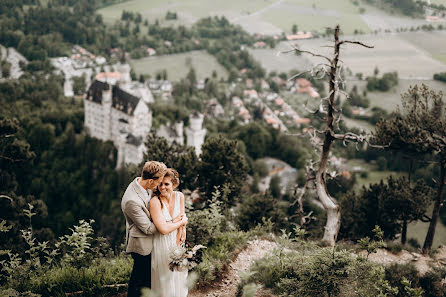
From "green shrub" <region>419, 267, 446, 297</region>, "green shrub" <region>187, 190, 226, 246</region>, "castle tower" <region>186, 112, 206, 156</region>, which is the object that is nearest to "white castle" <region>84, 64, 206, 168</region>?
"castle tower" <region>186, 112, 206, 156</region>

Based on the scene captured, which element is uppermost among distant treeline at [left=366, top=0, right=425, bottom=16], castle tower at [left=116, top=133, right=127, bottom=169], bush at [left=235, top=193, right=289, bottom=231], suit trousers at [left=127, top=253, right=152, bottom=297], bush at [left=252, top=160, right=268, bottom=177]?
distant treeline at [left=366, top=0, right=425, bottom=16]

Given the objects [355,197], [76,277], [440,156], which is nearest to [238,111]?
[355,197]

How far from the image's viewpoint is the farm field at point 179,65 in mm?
115625

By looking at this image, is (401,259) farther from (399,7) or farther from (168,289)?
(399,7)

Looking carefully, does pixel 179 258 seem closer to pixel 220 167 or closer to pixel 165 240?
pixel 165 240

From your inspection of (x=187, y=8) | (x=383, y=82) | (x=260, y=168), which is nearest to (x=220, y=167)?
(x=260, y=168)

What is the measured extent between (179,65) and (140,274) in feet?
386

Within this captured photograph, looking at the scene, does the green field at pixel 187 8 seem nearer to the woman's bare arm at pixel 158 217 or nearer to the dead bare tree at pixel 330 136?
the dead bare tree at pixel 330 136

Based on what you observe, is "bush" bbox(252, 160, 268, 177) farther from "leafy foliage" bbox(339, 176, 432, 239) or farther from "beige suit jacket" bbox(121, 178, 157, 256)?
"beige suit jacket" bbox(121, 178, 157, 256)

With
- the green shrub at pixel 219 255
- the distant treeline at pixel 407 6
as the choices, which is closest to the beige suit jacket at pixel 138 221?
the green shrub at pixel 219 255

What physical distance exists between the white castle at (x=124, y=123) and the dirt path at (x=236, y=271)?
3712 centimetres

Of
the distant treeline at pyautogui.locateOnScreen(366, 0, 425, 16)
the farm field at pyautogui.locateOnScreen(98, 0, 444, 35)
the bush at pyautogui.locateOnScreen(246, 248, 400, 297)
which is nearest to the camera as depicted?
the bush at pyautogui.locateOnScreen(246, 248, 400, 297)

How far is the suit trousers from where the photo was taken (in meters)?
7.22

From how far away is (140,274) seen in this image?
7.33 m
